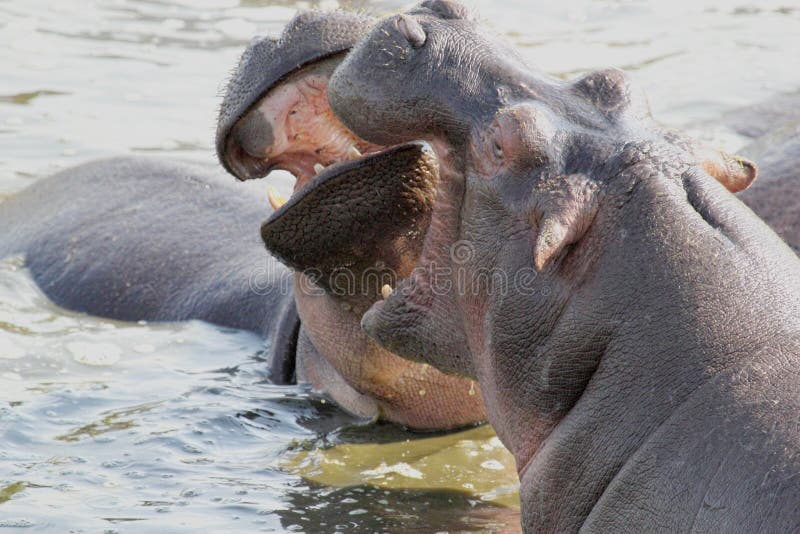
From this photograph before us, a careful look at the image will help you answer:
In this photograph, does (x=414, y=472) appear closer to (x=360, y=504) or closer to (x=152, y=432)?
(x=360, y=504)

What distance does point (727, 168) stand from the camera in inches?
139

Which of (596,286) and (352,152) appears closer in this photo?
(596,286)

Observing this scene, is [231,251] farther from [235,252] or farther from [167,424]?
[167,424]

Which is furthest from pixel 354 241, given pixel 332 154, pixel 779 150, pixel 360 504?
pixel 779 150

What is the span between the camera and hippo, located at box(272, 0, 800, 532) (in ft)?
9.93

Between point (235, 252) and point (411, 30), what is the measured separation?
3.27 meters

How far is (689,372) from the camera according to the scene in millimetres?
3090

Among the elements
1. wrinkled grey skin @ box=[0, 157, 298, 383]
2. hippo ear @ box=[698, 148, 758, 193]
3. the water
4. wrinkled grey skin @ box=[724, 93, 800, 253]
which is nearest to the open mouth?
the water

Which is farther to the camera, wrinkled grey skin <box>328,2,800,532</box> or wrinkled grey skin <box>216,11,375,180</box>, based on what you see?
wrinkled grey skin <box>216,11,375,180</box>

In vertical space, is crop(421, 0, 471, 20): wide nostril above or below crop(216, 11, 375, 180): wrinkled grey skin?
above

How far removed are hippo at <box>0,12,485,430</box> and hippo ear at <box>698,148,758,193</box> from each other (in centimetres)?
96

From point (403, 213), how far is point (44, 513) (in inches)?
60.5

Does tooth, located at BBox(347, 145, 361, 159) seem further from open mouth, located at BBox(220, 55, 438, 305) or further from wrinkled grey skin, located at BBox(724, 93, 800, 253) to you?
wrinkled grey skin, located at BBox(724, 93, 800, 253)

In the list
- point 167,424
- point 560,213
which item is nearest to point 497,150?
point 560,213
